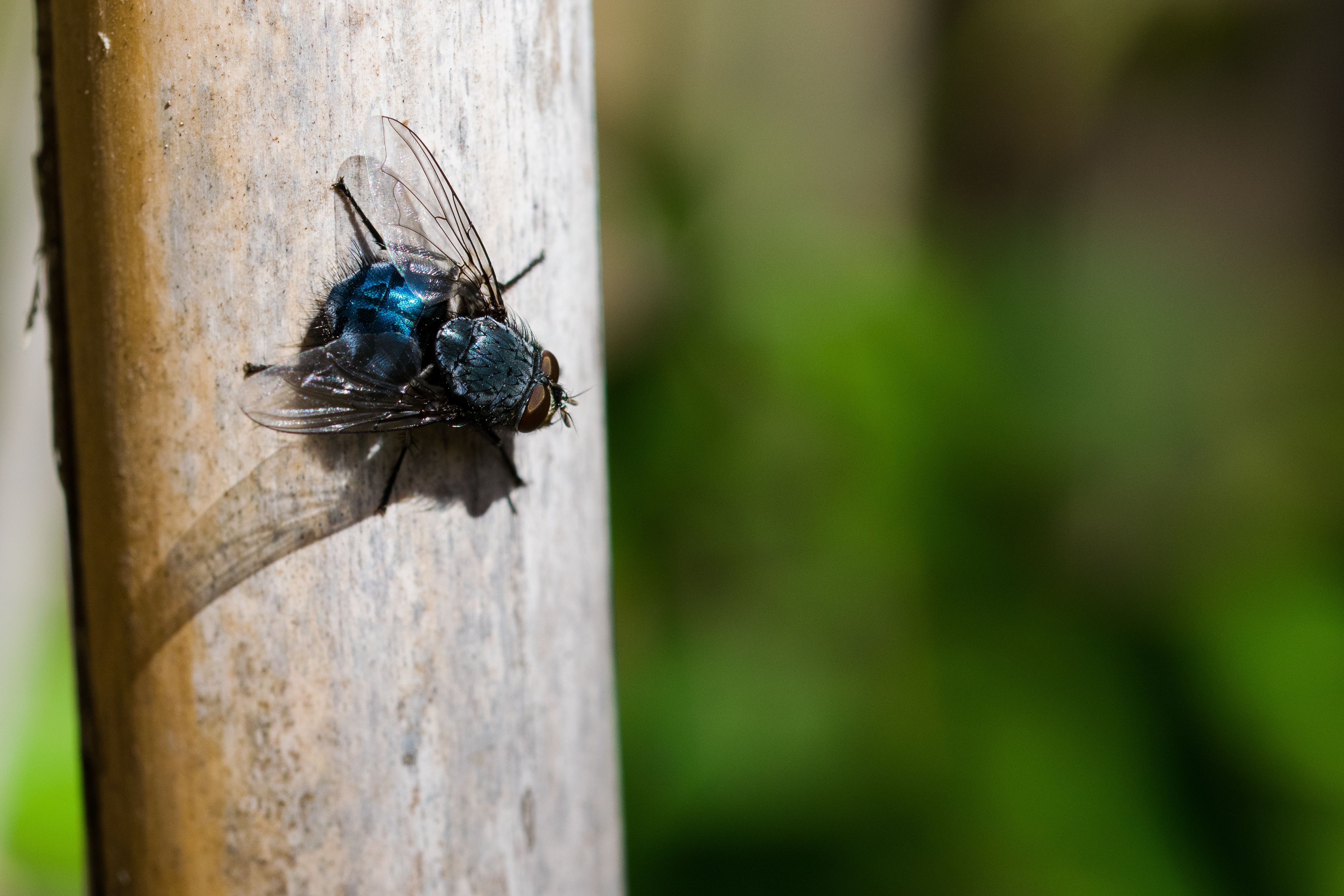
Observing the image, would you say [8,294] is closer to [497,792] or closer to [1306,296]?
[497,792]

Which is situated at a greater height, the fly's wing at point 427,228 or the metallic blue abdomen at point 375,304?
the fly's wing at point 427,228

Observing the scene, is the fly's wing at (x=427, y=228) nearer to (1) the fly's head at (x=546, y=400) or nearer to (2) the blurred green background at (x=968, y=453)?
(1) the fly's head at (x=546, y=400)

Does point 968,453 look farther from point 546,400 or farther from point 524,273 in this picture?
point 524,273

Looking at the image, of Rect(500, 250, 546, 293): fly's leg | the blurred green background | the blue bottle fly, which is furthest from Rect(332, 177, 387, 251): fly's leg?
the blurred green background

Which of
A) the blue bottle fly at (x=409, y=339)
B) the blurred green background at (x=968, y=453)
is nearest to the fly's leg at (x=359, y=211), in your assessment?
the blue bottle fly at (x=409, y=339)

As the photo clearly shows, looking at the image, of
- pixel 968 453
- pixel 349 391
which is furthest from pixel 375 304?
pixel 968 453

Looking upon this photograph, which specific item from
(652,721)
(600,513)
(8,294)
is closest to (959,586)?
(652,721)
